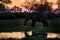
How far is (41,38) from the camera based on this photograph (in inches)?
110

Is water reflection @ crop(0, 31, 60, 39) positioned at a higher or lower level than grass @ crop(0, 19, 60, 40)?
lower

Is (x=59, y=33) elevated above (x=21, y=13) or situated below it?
below

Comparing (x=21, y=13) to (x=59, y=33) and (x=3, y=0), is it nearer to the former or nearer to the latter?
(x=3, y=0)

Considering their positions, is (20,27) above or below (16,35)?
above

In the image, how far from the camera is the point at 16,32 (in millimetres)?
2826

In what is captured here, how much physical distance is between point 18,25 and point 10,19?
16 centimetres

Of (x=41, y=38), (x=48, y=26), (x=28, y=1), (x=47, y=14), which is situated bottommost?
(x=41, y=38)

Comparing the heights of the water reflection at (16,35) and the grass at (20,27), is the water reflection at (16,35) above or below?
→ below

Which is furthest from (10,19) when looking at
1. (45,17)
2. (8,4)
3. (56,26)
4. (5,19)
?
(56,26)

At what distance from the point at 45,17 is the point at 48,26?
0.15 meters

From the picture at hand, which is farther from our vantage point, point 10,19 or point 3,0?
point 3,0

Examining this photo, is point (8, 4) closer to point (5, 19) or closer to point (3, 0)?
point (3, 0)

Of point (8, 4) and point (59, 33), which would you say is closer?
point (59, 33)

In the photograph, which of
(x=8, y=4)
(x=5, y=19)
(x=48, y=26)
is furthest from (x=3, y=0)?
(x=48, y=26)
